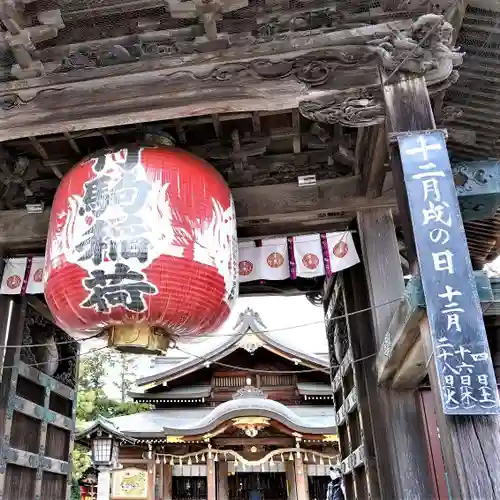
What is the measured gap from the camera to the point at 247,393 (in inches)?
510

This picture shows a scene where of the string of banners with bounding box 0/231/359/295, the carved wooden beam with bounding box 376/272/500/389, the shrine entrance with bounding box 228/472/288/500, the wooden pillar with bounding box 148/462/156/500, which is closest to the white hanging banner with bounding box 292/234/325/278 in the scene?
the string of banners with bounding box 0/231/359/295

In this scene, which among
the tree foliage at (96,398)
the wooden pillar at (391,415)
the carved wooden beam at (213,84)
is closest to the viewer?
the carved wooden beam at (213,84)

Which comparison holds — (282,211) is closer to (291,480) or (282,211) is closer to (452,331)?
(452,331)

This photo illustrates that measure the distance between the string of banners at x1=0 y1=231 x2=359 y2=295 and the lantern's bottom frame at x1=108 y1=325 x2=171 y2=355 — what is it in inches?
73.9

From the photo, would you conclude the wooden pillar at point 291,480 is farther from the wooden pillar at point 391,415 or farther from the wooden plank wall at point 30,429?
the wooden pillar at point 391,415

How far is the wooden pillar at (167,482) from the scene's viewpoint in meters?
13.4

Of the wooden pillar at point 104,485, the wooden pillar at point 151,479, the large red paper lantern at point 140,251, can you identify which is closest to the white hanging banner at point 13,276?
the large red paper lantern at point 140,251

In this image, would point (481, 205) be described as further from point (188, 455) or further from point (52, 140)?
point (188, 455)

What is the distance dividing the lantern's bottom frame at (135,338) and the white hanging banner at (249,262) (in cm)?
185

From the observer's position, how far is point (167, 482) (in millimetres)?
13609

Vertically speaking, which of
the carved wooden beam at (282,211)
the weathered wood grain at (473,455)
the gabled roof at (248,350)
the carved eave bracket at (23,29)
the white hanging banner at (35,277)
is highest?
the gabled roof at (248,350)

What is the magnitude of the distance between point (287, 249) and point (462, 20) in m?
2.71

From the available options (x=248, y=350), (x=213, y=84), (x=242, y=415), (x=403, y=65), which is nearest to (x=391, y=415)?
(x=403, y=65)

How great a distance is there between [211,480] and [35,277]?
10.0 m
